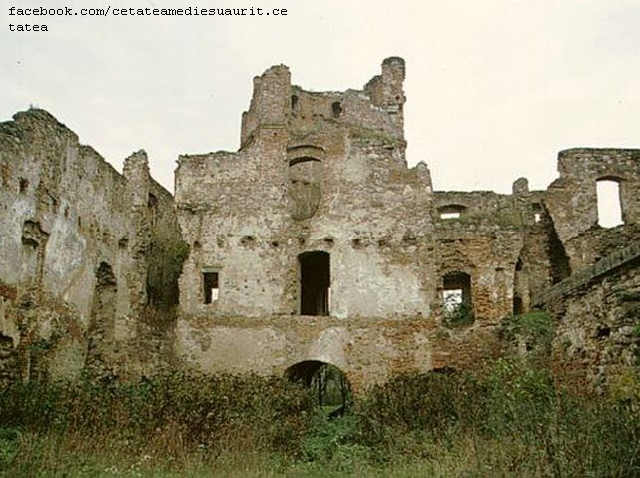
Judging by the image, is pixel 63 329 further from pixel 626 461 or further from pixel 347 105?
pixel 347 105

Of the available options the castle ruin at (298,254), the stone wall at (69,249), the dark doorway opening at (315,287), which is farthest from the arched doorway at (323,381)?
the stone wall at (69,249)

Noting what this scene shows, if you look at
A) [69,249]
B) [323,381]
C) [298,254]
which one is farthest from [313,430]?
[323,381]

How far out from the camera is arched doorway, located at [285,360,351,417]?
61.6 feet

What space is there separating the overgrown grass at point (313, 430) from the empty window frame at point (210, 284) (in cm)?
431

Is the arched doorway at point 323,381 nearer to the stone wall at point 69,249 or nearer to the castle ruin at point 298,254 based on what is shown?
the castle ruin at point 298,254

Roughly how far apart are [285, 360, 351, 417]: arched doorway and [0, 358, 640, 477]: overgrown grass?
8.82 feet

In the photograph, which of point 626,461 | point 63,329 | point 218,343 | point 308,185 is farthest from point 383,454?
point 308,185

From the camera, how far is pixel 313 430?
13.4 meters

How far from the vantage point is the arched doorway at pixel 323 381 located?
18781 mm

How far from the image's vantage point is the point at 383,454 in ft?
35.5

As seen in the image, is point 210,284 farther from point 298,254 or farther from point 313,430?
point 313,430

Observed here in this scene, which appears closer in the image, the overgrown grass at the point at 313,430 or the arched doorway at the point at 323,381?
the overgrown grass at the point at 313,430

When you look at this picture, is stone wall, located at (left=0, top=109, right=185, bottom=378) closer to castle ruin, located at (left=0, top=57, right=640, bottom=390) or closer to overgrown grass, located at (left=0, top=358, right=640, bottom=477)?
castle ruin, located at (left=0, top=57, right=640, bottom=390)

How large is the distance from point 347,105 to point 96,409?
18.8 metres
